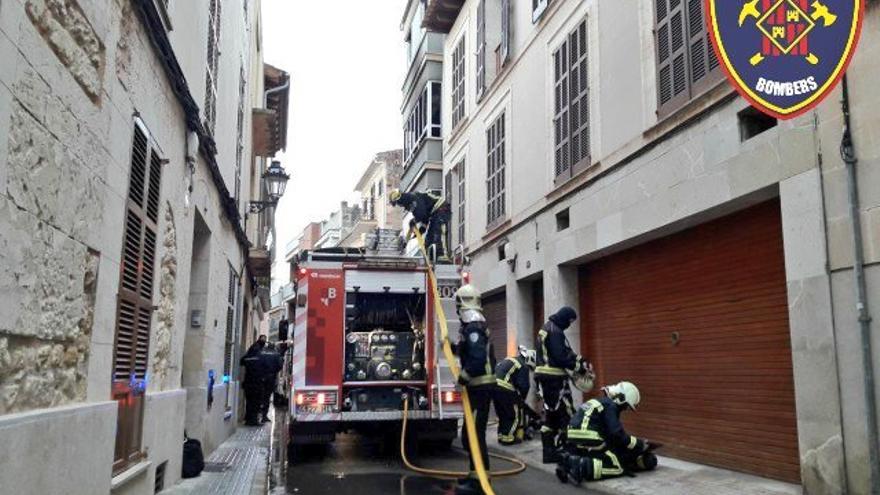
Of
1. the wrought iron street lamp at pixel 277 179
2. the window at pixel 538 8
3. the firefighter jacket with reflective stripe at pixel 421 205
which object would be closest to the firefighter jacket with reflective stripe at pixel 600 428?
the firefighter jacket with reflective stripe at pixel 421 205

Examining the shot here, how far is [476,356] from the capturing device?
6883mm

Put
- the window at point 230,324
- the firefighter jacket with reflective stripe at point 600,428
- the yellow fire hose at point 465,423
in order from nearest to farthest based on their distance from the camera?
1. the yellow fire hose at point 465,423
2. the firefighter jacket with reflective stripe at point 600,428
3. the window at point 230,324

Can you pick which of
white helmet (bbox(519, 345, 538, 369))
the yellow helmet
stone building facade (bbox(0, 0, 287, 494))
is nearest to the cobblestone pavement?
stone building facade (bbox(0, 0, 287, 494))

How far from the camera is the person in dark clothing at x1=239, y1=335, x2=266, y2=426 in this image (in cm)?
1354

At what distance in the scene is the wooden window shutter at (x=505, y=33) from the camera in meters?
15.0

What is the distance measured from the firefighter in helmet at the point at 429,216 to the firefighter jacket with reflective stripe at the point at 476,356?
3.40 metres

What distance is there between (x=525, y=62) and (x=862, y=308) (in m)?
9.56

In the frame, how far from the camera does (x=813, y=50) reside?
15.5 feet

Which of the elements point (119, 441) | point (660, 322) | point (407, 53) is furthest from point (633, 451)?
point (407, 53)

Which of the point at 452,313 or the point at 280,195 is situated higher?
the point at 280,195

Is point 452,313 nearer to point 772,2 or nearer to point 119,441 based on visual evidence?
point 119,441

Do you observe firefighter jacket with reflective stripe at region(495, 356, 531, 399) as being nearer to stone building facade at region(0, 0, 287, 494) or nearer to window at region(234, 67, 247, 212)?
stone building facade at region(0, 0, 287, 494)

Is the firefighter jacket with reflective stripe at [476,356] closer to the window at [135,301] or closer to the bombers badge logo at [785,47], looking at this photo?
the window at [135,301]

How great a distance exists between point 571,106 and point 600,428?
6.07 meters
